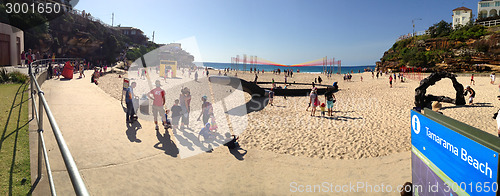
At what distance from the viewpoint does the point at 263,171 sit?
20.1 feet

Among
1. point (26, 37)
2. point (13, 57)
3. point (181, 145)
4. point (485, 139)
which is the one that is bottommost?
point (181, 145)

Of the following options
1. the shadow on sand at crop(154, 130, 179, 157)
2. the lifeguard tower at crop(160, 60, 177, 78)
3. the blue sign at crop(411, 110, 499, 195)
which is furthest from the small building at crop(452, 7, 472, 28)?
the blue sign at crop(411, 110, 499, 195)

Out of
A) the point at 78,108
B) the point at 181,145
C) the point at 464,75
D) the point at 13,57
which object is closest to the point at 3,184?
the point at 181,145

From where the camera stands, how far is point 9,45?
16.0m

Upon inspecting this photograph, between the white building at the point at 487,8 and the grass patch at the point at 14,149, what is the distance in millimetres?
79947

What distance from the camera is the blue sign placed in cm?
170

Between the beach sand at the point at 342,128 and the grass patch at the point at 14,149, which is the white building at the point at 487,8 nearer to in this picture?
the beach sand at the point at 342,128

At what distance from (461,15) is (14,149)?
273 feet

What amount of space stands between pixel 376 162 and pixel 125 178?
637cm

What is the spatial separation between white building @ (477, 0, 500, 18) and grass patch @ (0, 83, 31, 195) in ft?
262

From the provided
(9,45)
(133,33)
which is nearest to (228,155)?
(9,45)

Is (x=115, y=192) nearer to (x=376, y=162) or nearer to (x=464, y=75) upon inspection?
(x=376, y=162)

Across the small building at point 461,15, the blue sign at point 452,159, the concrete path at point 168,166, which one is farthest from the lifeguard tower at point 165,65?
the small building at point 461,15

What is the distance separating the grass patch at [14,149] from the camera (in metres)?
2.87
